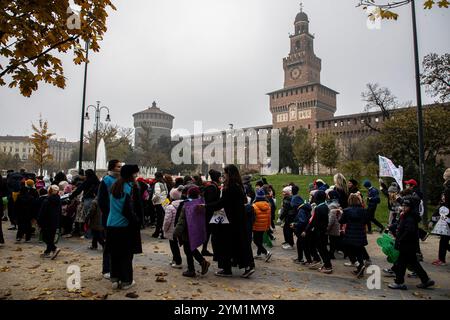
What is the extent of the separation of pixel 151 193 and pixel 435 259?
361 inches

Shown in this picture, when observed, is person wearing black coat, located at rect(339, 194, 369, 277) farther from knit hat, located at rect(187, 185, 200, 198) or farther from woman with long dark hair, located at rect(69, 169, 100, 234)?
woman with long dark hair, located at rect(69, 169, 100, 234)

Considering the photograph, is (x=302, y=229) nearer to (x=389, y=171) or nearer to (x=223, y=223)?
(x=223, y=223)

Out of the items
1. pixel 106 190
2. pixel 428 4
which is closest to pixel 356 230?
pixel 428 4

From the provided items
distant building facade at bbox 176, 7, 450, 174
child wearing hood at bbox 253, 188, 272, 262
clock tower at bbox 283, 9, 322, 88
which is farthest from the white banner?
clock tower at bbox 283, 9, 322, 88

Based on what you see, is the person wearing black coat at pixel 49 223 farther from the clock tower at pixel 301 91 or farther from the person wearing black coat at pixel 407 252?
the clock tower at pixel 301 91

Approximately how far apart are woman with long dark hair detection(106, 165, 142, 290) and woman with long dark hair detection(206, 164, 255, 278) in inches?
60.5

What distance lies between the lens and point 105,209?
222 inches

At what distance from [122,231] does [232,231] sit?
2.12 m

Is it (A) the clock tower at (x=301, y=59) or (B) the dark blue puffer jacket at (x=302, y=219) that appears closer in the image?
(B) the dark blue puffer jacket at (x=302, y=219)

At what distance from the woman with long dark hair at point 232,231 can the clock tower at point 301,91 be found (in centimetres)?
7718

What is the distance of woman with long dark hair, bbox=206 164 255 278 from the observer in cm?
623

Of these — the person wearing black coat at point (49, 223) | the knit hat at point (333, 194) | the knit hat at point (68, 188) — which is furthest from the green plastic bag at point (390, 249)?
the knit hat at point (68, 188)

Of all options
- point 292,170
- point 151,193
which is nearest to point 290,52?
point 292,170

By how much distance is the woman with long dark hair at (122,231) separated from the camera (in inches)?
207
